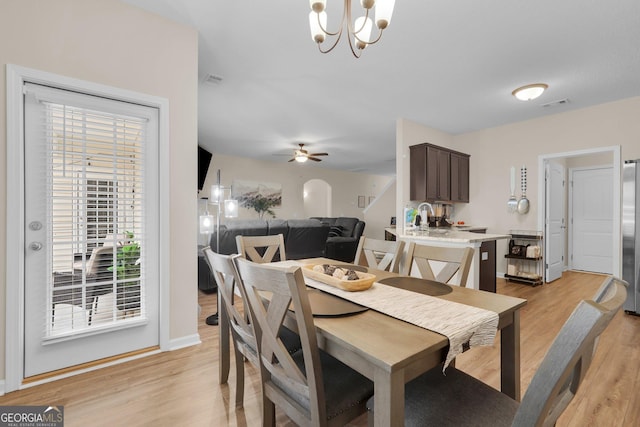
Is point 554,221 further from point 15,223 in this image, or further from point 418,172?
point 15,223

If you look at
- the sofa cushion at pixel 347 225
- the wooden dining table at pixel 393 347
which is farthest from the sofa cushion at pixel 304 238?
the wooden dining table at pixel 393 347

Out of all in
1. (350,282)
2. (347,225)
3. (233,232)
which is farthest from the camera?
(347,225)

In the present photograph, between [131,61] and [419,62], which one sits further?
[419,62]

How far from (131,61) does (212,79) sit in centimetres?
131

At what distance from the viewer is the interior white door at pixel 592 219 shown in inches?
204

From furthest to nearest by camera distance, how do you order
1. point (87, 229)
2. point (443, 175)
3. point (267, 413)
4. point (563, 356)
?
point (443, 175) < point (87, 229) < point (267, 413) < point (563, 356)

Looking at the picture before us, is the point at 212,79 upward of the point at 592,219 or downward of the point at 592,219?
upward

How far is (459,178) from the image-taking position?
5.34 m

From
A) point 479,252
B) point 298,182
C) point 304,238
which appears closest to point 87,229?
point 479,252

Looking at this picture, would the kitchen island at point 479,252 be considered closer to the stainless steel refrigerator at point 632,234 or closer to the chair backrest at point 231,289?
the stainless steel refrigerator at point 632,234

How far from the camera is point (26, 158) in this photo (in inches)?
72.0

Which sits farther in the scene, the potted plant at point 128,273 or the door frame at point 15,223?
the potted plant at point 128,273

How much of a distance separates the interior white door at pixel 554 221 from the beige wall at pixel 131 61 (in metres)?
5.18

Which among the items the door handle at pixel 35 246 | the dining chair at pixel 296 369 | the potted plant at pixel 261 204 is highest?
the potted plant at pixel 261 204
